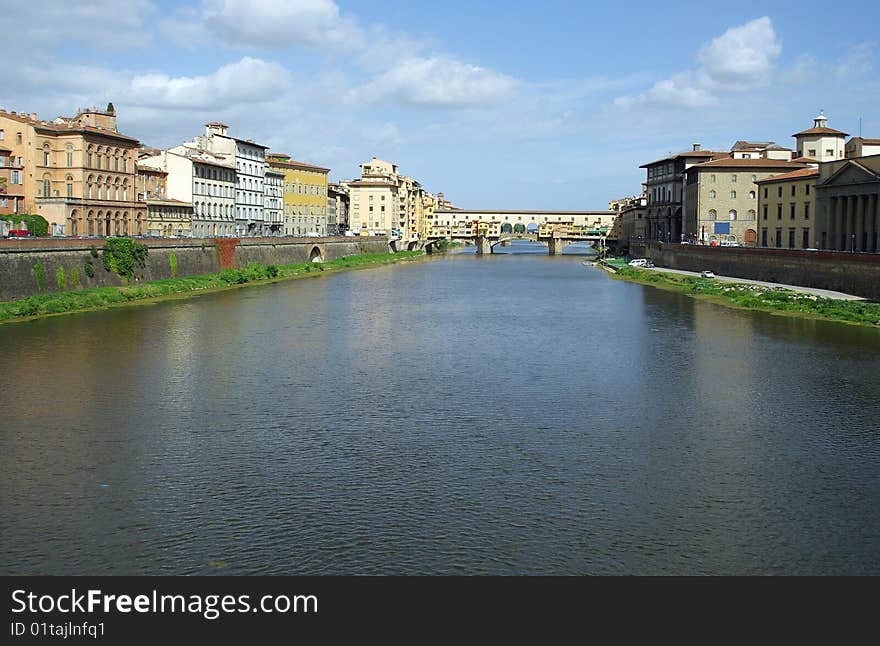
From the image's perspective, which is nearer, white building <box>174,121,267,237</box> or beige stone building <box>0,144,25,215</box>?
beige stone building <box>0,144,25,215</box>

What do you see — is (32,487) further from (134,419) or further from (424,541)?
(424,541)

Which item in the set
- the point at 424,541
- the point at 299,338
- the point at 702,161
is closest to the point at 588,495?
the point at 424,541

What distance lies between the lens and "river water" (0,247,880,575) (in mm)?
13625

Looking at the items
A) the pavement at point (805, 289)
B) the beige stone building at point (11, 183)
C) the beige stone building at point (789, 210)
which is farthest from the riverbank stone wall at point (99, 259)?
the beige stone building at point (789, 210)

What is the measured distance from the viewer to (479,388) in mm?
25172

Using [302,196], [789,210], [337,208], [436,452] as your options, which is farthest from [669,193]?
[436,452]

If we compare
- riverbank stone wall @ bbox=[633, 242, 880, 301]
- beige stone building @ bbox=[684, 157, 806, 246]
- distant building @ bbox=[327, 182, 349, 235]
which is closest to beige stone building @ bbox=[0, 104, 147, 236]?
riverbank stone wall @ bbox=[633, 242, 880, 301]

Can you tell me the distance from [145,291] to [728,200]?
5678 cm

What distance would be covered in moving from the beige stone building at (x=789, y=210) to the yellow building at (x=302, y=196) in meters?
51.9

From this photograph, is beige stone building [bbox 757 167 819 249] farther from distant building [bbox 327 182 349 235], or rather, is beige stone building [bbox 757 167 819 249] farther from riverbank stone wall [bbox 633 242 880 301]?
distant building [bbox 327 182 349 235]

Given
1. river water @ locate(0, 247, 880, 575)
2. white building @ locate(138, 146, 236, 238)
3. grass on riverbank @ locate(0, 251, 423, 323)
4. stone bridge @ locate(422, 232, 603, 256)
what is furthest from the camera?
stone bridge @ locate(422, 232, 603, 256)

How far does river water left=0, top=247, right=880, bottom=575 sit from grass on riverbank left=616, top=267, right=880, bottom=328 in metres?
3.99
